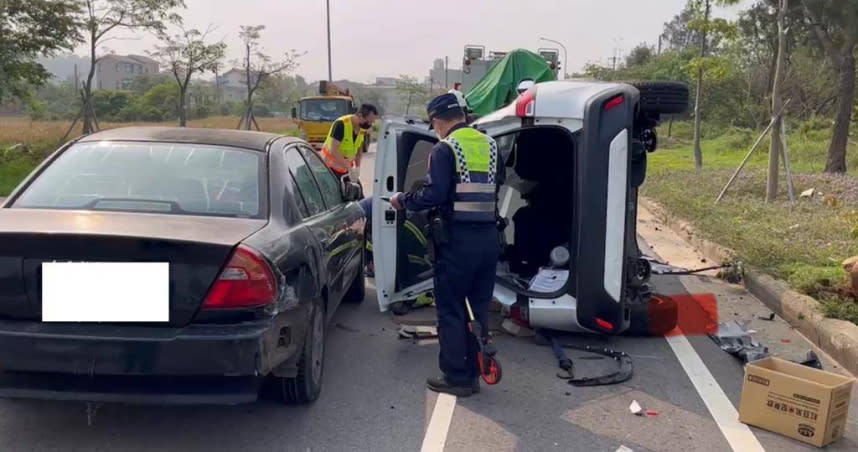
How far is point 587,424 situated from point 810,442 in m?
1.14

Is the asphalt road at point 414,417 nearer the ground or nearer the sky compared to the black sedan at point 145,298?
nearer the ground

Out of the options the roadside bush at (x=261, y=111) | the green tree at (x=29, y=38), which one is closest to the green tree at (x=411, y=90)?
the roadside bush at (x=261, y=111)

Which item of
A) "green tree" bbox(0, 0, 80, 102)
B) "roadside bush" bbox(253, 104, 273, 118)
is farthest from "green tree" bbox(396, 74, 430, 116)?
"green tree" bbox(0, 0, 80, 102)

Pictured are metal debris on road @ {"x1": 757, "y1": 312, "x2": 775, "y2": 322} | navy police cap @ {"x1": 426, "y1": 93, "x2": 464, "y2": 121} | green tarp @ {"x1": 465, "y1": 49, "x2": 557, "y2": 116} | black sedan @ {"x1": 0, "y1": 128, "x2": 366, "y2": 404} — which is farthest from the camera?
green tarp @ {"x1": 465, "y1": 49, "x2": 557, "y2": 116}

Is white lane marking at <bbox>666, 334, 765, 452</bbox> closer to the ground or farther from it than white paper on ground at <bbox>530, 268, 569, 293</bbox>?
closer to the ground

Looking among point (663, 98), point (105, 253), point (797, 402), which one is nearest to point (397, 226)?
point (663, 98)

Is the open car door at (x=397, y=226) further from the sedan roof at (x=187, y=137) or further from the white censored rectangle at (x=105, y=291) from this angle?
the white censored rectangle at (x=105, y=291)

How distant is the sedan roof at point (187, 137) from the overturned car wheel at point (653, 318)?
9.86 ft

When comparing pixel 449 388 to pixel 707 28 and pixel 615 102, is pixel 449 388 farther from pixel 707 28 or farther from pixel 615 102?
pixel 707 28

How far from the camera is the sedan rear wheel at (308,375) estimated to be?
4.07m

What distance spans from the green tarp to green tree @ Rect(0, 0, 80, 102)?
12668 mm

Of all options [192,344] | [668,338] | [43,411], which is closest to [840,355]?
[668,338]

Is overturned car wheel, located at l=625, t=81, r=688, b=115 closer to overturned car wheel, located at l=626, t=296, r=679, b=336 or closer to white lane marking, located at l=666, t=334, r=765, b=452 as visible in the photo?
overturned car wheel, located at l=626, t=296, r=679, b=336

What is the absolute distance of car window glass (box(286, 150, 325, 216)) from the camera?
15.2 ft
